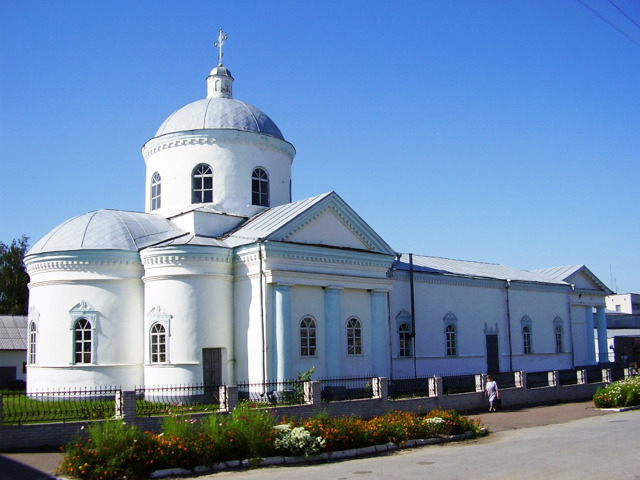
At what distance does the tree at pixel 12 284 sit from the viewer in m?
43.3

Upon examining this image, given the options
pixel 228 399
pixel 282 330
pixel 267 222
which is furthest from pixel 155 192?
pixel 228 399

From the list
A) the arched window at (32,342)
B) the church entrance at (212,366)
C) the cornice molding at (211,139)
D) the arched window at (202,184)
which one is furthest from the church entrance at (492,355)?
the arched window at (32,342)

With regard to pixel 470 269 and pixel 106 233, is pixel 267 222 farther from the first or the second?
pixel 470 269

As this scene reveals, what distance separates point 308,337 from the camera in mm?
21922

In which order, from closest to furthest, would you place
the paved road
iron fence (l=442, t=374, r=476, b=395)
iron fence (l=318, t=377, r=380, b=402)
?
the paved road < iron fence (l=318, t=377, r=380, b=402) < iron fence (l=442, t=374, r=476, b=395)

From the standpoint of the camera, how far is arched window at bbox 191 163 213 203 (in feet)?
81.8

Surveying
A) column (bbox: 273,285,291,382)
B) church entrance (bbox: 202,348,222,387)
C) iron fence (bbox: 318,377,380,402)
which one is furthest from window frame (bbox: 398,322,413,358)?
church entrance (bbox: 202,348,222,387)

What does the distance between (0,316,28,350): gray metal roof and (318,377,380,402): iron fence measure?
18442 millimetres

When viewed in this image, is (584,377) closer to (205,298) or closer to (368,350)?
(368,350)

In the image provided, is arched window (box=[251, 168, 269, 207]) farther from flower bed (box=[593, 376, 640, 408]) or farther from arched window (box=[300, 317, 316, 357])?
flower bed (box=[593, 376, 640, 408])

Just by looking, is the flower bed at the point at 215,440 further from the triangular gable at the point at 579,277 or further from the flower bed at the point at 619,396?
the triangular gable at the point at 579,277

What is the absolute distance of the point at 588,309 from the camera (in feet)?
119

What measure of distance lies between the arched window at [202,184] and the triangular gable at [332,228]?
4506 millimetres

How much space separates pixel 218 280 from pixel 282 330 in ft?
8.53
